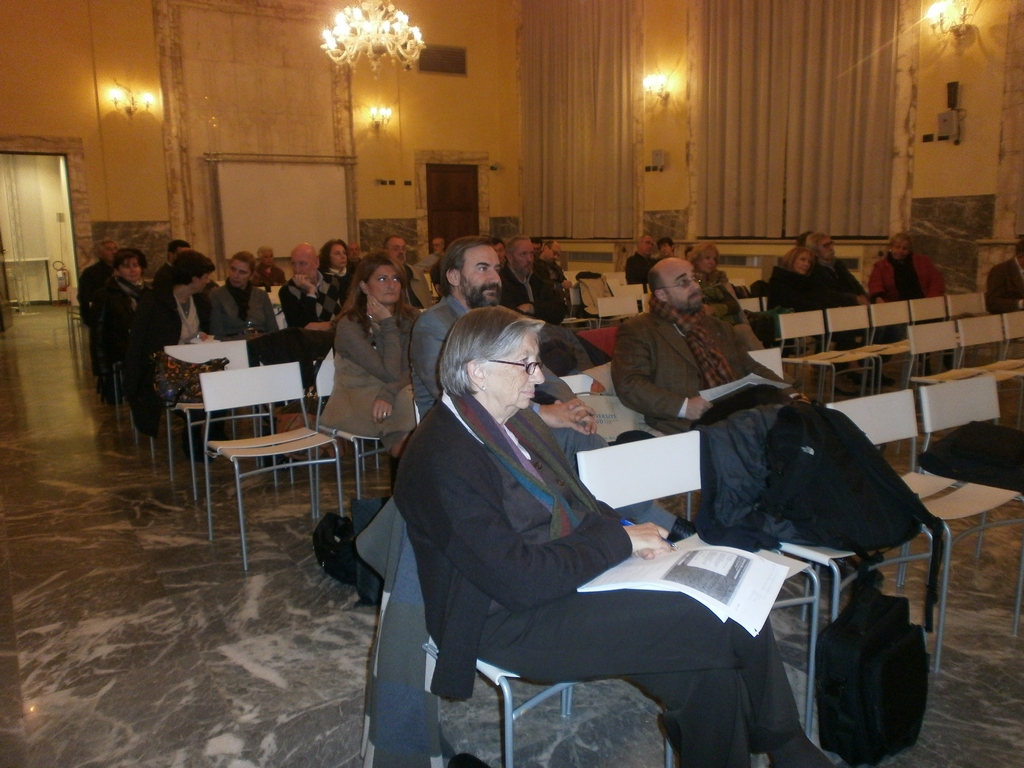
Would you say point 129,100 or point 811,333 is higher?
point 129,100

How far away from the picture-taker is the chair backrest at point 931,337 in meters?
5.12

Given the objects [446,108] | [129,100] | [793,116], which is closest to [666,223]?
[793,116]

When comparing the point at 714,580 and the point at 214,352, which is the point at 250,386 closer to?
the point at 214,352

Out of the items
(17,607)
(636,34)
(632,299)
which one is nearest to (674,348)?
(17,607)

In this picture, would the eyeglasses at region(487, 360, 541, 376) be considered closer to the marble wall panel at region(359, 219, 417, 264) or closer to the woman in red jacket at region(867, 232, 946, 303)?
the woman in red jacket at region(867, 232, 946, 303)

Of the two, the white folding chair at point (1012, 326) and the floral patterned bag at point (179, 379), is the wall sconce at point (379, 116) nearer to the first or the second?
the floral patterned bag at point (179, 379)

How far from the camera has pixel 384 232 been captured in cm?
1361

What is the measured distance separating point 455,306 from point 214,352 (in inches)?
78.1

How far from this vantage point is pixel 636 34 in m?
11.7

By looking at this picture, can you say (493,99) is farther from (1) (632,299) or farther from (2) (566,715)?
(2) (566,715)

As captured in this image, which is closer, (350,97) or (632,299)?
(632,299)

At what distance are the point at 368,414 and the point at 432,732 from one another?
85.3 inches

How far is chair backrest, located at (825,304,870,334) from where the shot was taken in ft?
20.1

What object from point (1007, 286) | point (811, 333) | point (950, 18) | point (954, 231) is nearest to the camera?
point (811, 333)
